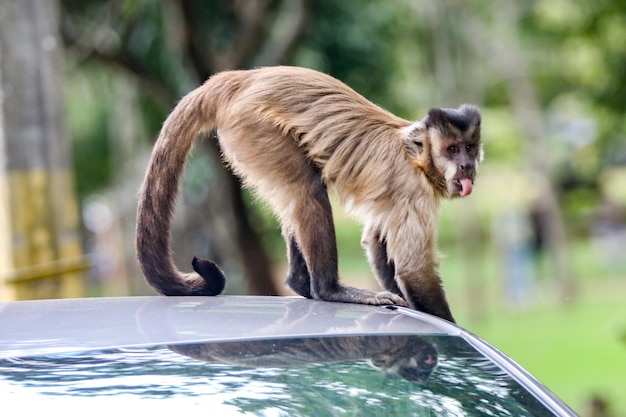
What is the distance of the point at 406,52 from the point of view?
21.5 m

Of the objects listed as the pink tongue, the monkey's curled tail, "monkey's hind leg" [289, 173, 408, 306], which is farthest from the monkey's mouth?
the monkey's curled tail

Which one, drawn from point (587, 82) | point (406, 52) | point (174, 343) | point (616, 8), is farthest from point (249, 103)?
point (406, 52)

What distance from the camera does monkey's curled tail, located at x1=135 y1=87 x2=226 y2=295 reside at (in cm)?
394

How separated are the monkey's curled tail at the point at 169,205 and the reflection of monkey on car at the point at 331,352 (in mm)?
1133

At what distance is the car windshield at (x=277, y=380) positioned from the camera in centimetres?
256

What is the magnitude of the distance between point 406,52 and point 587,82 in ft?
38.5

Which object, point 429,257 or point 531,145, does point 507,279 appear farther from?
point 429,257

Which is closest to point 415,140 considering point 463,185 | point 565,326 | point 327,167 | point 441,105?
point 463,185

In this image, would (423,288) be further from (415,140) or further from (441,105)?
(441,105)

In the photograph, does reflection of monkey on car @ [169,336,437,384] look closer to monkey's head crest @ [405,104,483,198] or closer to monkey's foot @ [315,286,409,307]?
monkey's foot @ [315,286,409,307]

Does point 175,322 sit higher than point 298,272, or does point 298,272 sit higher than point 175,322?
point 298,272

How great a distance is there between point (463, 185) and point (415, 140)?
0.25 meters

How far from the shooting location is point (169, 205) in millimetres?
4250

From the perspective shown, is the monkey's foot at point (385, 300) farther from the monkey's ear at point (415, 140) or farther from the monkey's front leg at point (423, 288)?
the monkey's ear at point (415, 140)
